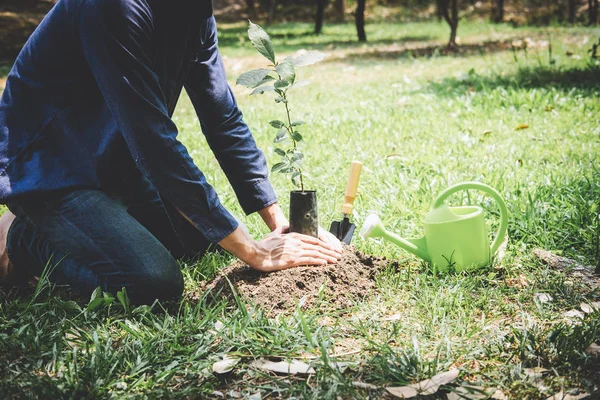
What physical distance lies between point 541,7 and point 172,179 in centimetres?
1743

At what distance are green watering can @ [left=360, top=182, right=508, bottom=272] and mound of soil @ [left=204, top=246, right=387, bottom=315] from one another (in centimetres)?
16

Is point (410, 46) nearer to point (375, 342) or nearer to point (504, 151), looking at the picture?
point (504, 151)

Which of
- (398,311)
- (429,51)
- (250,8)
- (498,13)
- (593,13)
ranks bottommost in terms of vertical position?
(398,311)

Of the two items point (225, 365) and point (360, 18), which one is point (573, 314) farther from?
point (360, 18)

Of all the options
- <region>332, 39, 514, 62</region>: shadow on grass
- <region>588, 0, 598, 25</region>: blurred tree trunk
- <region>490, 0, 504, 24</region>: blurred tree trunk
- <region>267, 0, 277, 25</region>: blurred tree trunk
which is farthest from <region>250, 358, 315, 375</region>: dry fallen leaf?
<region>267, 0, 277, 25</region>: blurred tree trunk

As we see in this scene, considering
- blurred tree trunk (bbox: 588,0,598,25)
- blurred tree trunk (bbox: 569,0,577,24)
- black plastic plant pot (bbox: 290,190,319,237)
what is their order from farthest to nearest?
blurred tree trunk (bbox: 569,0,577,24) → blurred tree trunk (bbox: 588,0,598,25) → black plastic plant pot (bbox: 290,190,319,237)

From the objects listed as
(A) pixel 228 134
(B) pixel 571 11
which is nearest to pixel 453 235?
(A) pixel 228 134

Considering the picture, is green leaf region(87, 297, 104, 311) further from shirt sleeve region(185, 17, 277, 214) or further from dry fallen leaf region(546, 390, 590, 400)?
dry fallen leaf region(546, 390, 590, 400)

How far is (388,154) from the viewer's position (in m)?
3.84

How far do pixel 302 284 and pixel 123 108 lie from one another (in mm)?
883

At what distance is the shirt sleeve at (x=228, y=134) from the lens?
2.31m

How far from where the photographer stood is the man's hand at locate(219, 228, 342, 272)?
2025 millimetres

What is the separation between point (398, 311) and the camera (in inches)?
79.2

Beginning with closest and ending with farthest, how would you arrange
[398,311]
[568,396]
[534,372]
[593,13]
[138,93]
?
[568,396], [534,372], [138,93], [398,311], [593,13]
